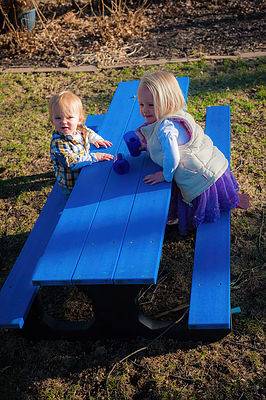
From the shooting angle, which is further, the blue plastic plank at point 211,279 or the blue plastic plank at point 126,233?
the blue plastic plank at point 211,279

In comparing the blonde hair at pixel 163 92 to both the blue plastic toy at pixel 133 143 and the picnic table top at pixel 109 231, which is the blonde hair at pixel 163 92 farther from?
the picnic table top at pixel 109 231

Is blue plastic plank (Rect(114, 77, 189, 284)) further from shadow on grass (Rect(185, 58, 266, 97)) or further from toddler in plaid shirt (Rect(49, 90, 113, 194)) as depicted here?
shadow on grass (Rect(185, 58, 266, 97))

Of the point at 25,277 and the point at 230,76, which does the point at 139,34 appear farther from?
the point at 25,277

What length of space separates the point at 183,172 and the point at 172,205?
46cm

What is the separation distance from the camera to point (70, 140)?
347 cm

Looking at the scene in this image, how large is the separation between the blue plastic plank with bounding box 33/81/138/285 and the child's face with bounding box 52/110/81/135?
0.29 m

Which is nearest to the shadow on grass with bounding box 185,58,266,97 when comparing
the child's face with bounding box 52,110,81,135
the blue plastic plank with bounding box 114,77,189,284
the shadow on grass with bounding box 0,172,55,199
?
the shadow on grass with bounding box 0,172,55,199

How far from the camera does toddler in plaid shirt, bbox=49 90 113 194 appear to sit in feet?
11.0

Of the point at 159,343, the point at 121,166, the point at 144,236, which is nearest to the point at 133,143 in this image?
the point at 121,166

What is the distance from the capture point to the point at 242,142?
15.3 ft

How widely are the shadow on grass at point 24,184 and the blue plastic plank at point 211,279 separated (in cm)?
185

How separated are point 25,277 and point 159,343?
86 centimetres

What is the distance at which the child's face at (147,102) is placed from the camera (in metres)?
3.00

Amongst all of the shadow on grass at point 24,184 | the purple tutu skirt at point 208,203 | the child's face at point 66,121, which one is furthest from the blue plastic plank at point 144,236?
the shadow on grass at point 24,184
